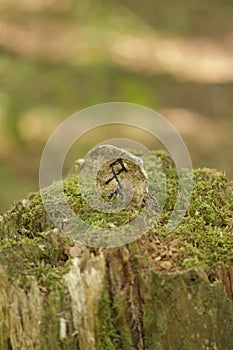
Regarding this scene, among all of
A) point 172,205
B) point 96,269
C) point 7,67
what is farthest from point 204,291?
point 7,67

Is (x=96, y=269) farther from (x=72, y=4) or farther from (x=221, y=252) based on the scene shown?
(x=72, y=4)

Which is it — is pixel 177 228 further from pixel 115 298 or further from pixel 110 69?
pixel 110 69

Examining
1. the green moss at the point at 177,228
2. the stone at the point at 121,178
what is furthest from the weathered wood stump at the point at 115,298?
the stone at the point at 121,178

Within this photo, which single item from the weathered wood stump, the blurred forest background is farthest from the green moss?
the blurred forest background

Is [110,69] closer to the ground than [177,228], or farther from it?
farther from it

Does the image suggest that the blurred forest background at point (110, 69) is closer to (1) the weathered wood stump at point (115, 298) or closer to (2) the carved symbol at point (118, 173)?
(2) the carved symbol at point (118, 173)

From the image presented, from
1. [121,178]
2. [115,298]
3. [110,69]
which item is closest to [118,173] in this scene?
[121,178]

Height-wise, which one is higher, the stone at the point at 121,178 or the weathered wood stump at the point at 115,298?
the stone at the point at 121,178
